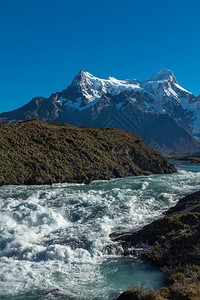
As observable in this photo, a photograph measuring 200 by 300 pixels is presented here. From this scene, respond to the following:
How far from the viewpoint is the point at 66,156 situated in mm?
56562

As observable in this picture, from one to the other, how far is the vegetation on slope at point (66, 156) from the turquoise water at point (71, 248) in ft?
55.4

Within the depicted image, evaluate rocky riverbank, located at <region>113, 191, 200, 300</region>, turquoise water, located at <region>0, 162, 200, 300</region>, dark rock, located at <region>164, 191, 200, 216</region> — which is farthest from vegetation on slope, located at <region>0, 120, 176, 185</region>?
rocky riverbank, located at <region>113, 191, 200, 300</region>

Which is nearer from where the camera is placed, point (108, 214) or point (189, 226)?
point (189, 226)

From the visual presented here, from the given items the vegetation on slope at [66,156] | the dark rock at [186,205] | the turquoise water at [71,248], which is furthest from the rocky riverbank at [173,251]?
the vegetation on slope at [66,156]

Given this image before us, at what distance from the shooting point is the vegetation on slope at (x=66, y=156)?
157ft

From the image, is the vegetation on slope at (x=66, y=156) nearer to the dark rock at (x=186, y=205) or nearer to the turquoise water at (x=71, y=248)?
the turquoise water at (x=71, y=248)

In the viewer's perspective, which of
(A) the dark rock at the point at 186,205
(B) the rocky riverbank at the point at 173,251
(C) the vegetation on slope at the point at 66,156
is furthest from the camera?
(C) the vegetation on slope at the point at 66,156

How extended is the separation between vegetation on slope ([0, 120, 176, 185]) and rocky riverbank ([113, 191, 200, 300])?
99.2 feet

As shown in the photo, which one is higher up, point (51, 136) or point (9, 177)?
point (51, 136)

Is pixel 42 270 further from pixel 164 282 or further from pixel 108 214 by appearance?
pixel 108 214

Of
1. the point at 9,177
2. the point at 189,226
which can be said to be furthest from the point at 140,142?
the point at 189,226

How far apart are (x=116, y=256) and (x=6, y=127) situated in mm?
51219

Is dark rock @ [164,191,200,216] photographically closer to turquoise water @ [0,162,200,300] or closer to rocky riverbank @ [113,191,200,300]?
turquoise water @ [0,162,200,300]

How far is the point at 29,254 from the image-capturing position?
1706cm
